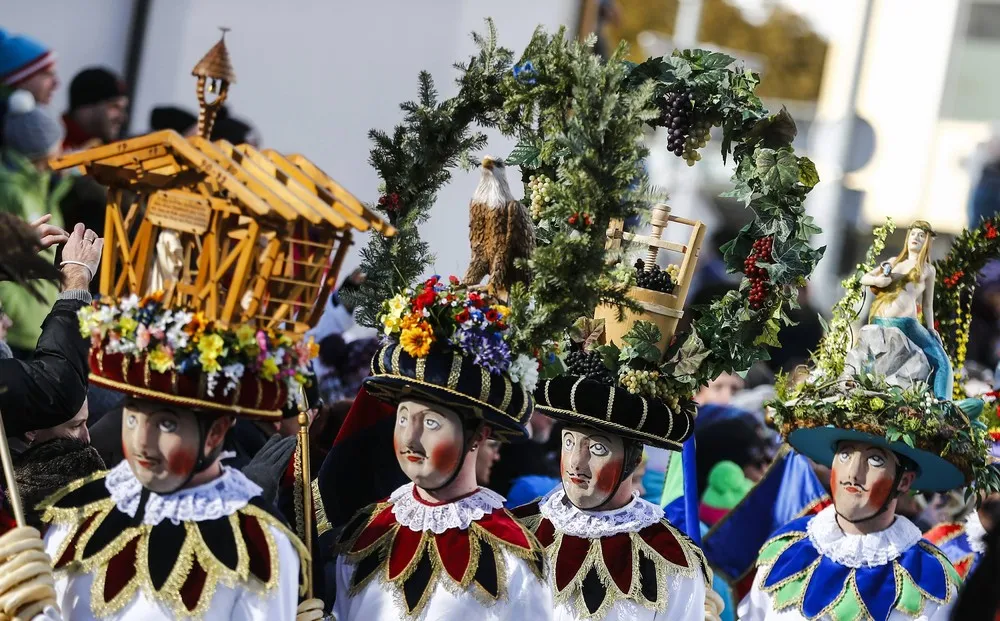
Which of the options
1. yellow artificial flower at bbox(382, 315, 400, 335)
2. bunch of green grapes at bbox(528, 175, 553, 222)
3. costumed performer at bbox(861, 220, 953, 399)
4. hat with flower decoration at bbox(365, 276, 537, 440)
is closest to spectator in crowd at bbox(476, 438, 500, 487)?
hat with flower decoration at bbox(365, 276, 537, 440)

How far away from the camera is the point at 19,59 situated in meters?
8.45

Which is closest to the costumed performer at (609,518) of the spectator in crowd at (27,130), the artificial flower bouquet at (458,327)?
the artificial flower bouquet at (458,327)

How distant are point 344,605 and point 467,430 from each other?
0.73 meters

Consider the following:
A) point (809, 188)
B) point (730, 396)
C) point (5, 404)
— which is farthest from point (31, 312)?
point (730, 396)

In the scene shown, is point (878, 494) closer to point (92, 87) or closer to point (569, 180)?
point (569, 180)

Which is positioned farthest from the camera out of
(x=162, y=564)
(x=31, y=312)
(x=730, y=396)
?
(x=730, y=396)

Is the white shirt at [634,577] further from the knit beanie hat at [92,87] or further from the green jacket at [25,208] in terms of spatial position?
the knit beanie hat at [92,87]

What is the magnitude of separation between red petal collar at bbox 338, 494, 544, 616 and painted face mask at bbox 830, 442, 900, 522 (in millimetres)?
1596

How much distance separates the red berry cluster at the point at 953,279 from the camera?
7.37 meters

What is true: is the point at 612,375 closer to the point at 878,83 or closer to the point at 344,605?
the point at 344,605

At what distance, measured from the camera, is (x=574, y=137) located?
551cm

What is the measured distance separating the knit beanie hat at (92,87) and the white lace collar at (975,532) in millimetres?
4893

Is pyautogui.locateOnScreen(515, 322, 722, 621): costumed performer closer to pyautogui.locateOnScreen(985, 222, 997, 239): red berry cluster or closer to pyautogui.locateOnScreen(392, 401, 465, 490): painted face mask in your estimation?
pyautogui.locateOnScreen(392, 401, 465, 490): painted face mask

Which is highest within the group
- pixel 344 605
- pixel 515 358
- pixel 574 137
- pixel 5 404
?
pixel 574 137
